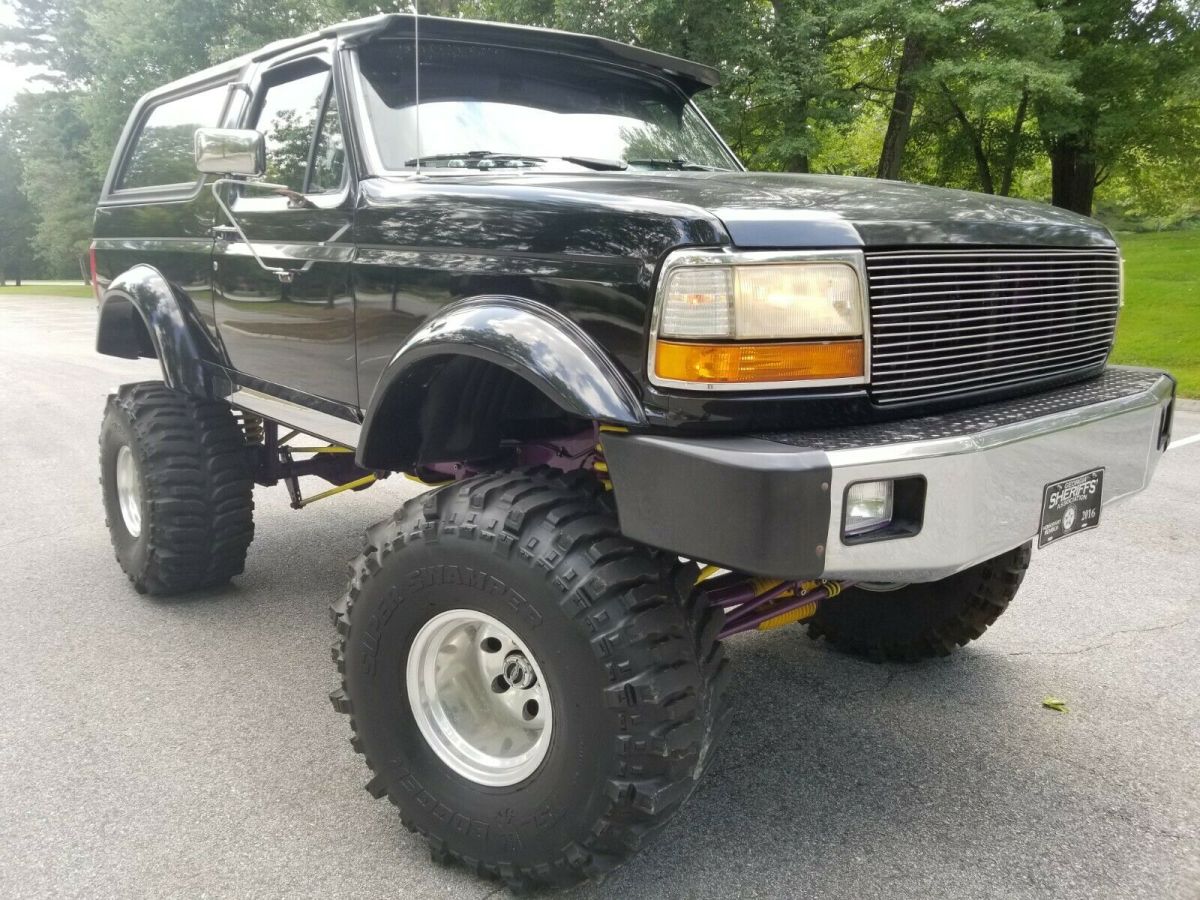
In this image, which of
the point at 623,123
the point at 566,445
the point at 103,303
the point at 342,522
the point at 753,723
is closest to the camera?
the point at 566,445

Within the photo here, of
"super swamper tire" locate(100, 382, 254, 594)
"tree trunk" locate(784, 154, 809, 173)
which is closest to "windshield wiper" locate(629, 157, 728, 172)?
"super swamper tire" locate(100, 382, 254, 594)

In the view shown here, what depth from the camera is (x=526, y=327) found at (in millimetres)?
2121

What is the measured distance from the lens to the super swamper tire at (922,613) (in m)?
3.16

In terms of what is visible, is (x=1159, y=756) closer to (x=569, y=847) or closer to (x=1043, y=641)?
(x=1043, y=641)

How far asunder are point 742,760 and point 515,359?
1.49 m

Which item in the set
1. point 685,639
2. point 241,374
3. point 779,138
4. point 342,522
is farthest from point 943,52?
point 685,639

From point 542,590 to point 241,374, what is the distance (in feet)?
6.76

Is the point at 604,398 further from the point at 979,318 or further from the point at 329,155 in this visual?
the point at 329,155

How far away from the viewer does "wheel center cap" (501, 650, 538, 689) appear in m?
2.33

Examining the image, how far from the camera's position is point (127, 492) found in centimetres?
445

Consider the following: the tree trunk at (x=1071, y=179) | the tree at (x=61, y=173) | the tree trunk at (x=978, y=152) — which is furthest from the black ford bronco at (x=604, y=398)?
the tree at (x=61, y=173)

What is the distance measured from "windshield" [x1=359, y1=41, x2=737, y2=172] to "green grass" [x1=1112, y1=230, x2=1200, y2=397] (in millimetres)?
6406

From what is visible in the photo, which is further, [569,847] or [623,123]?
[623,123]

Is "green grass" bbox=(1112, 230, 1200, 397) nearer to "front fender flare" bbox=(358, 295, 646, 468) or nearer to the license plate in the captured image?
the license plate
